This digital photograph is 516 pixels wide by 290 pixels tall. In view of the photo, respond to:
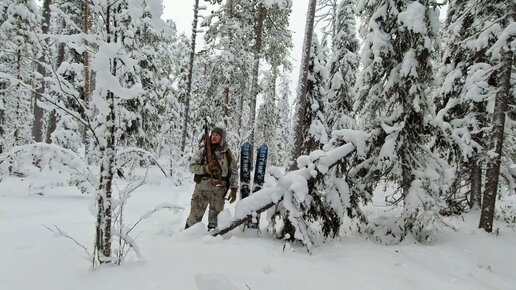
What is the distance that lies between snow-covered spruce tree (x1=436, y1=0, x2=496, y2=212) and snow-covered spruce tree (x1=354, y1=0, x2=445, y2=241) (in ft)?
8.10

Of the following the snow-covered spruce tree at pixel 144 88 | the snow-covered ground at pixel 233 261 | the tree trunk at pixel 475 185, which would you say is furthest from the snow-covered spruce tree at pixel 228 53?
the snow-covered ground at pixel 233 261

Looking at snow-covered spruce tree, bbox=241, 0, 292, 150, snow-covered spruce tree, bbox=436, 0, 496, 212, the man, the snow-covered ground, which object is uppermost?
snow-covered spruce tree, bbox=241, 0, 292, 150

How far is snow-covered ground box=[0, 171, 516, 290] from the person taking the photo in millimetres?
4043

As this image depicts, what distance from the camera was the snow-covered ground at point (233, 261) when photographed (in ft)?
13.3

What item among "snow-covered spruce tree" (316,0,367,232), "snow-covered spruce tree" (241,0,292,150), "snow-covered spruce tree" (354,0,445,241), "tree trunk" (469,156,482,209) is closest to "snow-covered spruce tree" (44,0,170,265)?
"snow-covered spruce tree" (354,0,445,241)

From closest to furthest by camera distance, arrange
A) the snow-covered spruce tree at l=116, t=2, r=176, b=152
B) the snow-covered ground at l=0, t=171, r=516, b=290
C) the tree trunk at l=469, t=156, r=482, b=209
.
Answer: the snow-covered ground at l=0, t=171, r=516, b=290, the tree trunk at l=469, t=156, r=482, b=209, the snow-covered spruce tree at l=116, t=2, r=176, b=152

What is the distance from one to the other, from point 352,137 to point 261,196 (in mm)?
2258

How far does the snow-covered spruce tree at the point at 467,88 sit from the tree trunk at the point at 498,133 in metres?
0.59

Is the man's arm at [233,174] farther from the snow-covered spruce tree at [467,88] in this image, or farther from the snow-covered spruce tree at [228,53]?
the snow-covered spruce tree at [228,53]

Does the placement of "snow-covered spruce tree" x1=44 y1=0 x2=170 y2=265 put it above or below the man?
above

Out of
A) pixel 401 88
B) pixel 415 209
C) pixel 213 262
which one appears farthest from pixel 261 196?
pixel 401 88

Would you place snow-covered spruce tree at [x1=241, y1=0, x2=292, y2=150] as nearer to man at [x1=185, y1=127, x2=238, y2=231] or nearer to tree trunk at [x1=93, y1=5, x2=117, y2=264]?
man at [x1=185, y1=127, x2=238, y2=231]

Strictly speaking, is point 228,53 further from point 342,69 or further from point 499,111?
point 499,111

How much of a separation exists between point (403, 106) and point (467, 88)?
13.5 ft
